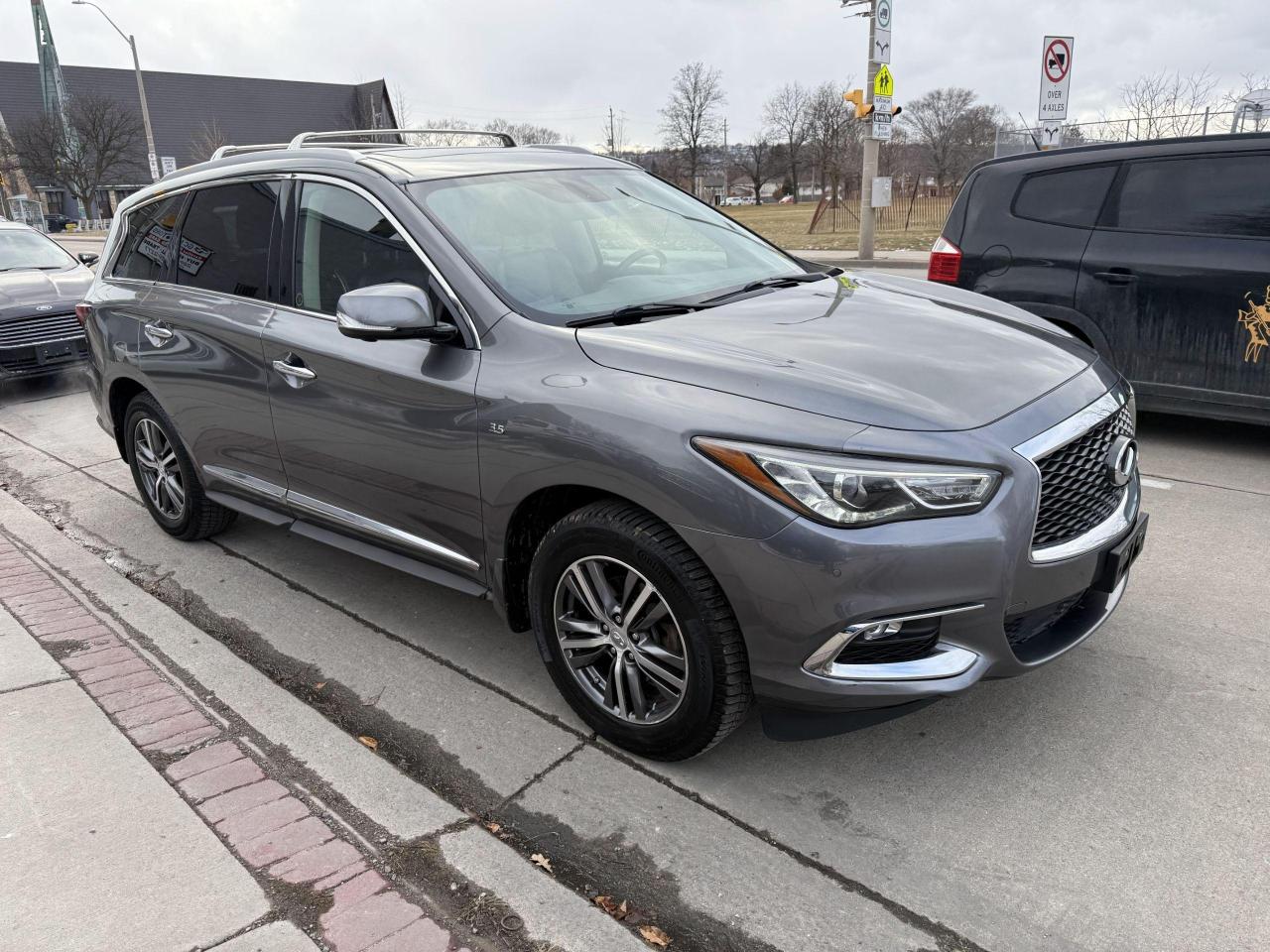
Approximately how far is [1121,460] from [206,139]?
7099cm

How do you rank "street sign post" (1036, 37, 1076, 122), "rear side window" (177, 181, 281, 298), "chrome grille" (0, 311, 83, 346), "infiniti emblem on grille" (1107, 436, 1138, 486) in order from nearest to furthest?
"infiniti emblem on grille" (1107, 436, 1138, 486), "rear side window" (177, 181, 281, 298), "chrome grille" (0, 311, 83, 346), "street sign post" (1036, 37, 1076, 122)

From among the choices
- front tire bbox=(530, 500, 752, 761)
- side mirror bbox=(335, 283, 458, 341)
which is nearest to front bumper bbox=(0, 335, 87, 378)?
side mirror bbox=(335, 283, 458, 341)

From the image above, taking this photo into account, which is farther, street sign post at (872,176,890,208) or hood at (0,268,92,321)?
street sign post at (872,176,890,208)

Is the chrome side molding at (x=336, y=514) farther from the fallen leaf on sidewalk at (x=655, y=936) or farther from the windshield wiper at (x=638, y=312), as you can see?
the fallen leaf on sidewalk at (x=655, y=936)

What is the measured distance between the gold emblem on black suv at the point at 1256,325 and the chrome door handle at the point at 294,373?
16.1 ft

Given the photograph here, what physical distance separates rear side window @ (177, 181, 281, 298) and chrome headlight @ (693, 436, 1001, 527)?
256 cm

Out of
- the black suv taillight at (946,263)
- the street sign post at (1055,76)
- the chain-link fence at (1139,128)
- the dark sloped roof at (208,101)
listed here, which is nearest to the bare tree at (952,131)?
the chain-link fence at (1139,128)

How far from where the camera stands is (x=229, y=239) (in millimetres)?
4180

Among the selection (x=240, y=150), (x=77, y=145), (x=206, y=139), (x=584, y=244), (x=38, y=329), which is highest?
(x=206, y=139)

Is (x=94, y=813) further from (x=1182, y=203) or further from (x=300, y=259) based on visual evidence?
(x=1182, y=203)

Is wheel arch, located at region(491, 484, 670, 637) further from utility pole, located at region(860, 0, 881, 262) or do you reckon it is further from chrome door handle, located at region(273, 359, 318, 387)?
utility pole, located at region(860, 0, 881, 262)

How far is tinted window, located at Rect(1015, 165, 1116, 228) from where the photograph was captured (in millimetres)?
5836

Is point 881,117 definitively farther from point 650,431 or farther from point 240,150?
point 650,431

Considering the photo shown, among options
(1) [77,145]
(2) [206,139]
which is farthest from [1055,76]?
(2) [206,139]
